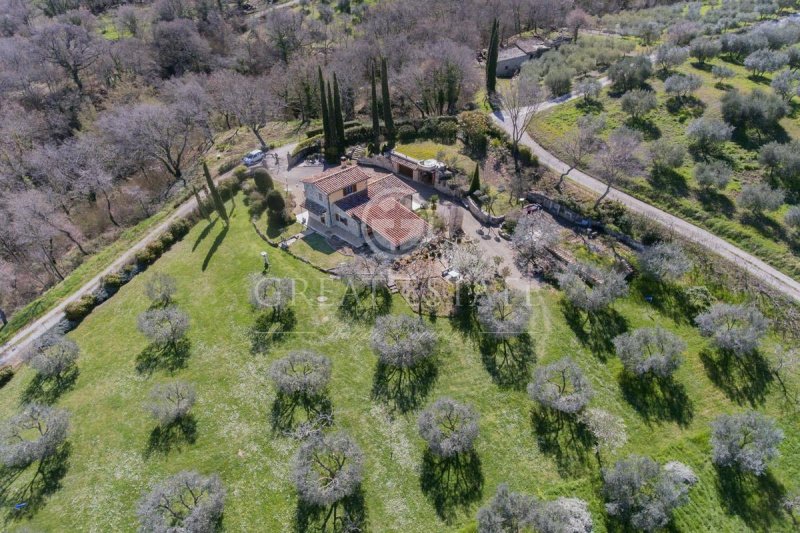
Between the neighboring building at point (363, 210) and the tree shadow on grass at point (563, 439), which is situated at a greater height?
the neighboring building at point (363, 210)

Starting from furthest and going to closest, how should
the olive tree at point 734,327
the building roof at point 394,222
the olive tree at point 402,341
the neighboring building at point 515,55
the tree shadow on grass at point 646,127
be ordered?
the neighboring building at point 515,55 → the tree shadow on grass at point 646,127 → the building roof at point 394,222 → the olive tree at point 402,341 → the olive tree at point 734,327

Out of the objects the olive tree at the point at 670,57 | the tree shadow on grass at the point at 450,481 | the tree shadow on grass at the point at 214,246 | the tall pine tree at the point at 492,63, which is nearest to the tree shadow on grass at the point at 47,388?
the tree shadow on grass at the point at 214,246

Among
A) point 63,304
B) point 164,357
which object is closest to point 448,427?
point 164,357

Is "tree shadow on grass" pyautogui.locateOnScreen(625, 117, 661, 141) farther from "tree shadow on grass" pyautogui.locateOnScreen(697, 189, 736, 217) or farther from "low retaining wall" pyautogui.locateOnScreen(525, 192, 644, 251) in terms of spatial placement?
"low retaining wall" pyautogui.locateOnScreen(525, 192, 644, 251)

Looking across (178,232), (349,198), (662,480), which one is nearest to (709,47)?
(349,198)

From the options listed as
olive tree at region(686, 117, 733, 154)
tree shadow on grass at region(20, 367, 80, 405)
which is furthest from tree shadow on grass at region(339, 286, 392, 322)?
olive tree at region(686, 117, 733, 154)

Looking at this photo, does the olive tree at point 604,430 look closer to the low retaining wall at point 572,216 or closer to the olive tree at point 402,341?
the olive tree at point 402,341

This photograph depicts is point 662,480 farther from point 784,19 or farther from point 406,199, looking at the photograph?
point 784,19
